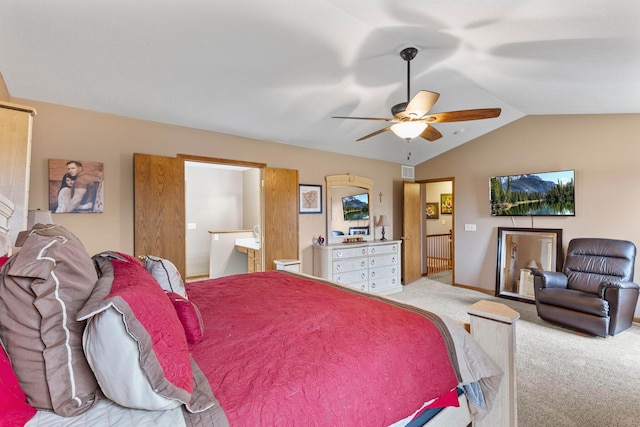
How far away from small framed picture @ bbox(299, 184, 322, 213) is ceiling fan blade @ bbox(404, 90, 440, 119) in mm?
2432

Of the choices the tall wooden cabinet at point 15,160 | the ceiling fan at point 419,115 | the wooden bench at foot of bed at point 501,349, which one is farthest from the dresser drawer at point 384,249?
the tall wooden cabinet at point 15,160

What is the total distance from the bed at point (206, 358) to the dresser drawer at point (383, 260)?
3.44m

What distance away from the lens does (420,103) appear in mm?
2488

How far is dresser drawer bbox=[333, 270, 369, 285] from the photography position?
186 inches

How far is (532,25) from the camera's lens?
2.16 m

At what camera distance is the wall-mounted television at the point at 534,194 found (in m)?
4.38

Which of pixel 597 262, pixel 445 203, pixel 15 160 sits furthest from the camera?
pixel 445 203

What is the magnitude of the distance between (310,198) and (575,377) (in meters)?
3.70

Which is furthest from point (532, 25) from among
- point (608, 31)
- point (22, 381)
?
point (22, 381)

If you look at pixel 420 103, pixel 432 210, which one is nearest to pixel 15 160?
pixel 420 103

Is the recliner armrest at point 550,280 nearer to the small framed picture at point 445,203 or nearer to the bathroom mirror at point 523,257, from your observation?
the bathroom mirror at point 523,257

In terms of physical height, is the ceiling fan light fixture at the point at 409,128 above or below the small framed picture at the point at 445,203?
above

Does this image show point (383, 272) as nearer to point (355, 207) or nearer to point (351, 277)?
point (351, 277)

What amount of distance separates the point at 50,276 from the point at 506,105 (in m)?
5.12
